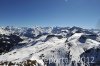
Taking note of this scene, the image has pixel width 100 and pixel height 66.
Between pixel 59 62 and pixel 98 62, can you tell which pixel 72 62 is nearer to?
pixel 59 62

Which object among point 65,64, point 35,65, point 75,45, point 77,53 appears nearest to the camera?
point 35,65

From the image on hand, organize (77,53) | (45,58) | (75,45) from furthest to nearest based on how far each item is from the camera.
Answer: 1. (75,45)
2. (77,53)
3. (45,58)

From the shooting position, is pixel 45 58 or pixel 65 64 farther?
pixel 45 58

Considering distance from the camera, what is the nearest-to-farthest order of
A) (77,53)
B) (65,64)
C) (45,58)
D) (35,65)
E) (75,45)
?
(35,65) < (65,64) < (45,58) < (77,53) < (75,45)

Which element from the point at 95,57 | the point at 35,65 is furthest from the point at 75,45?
the point at 35,65

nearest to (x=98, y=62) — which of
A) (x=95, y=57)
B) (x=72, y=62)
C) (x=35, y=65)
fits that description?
(x=95, y=57)

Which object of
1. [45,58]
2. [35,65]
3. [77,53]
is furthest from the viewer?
[77,53]

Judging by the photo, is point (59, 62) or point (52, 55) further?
point (52, 55)

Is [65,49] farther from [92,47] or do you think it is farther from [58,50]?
[92,47]

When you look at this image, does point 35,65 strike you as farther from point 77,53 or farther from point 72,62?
point 77,53
